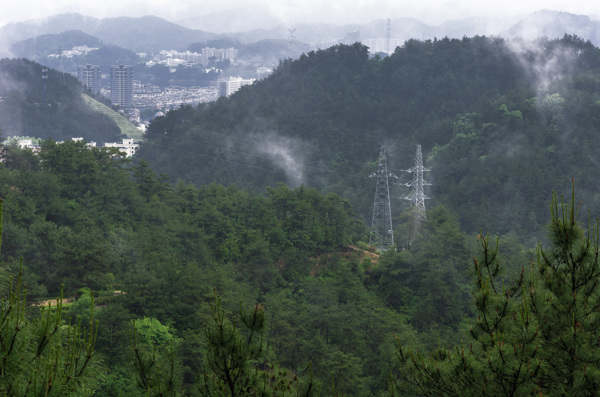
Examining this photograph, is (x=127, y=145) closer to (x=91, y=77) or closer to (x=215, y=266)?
(x=215, y=266)

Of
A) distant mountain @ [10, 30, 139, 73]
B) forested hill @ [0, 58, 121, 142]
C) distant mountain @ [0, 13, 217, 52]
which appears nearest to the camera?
forested hill @ [0, 58, 121, 142]

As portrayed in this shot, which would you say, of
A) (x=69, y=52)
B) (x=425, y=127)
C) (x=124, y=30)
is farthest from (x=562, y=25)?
(x=124, y=30)

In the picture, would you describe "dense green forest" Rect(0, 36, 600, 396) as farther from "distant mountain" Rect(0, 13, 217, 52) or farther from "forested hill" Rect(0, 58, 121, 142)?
"distant mountain" Rect(0, 13, 217, 52)

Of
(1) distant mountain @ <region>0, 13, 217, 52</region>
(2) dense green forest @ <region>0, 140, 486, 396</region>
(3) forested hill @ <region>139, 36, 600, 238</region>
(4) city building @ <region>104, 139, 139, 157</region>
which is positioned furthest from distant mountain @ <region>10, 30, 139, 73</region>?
(2) dense green forest @ <region>0, 140, 486, 396</region>

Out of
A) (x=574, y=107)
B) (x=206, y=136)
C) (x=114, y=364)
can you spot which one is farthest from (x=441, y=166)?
(x=114, y=364)

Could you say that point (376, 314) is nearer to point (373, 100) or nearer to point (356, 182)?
point (356, 182)

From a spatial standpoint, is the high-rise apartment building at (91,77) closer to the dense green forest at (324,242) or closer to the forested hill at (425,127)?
the forested hill at (425,127)
